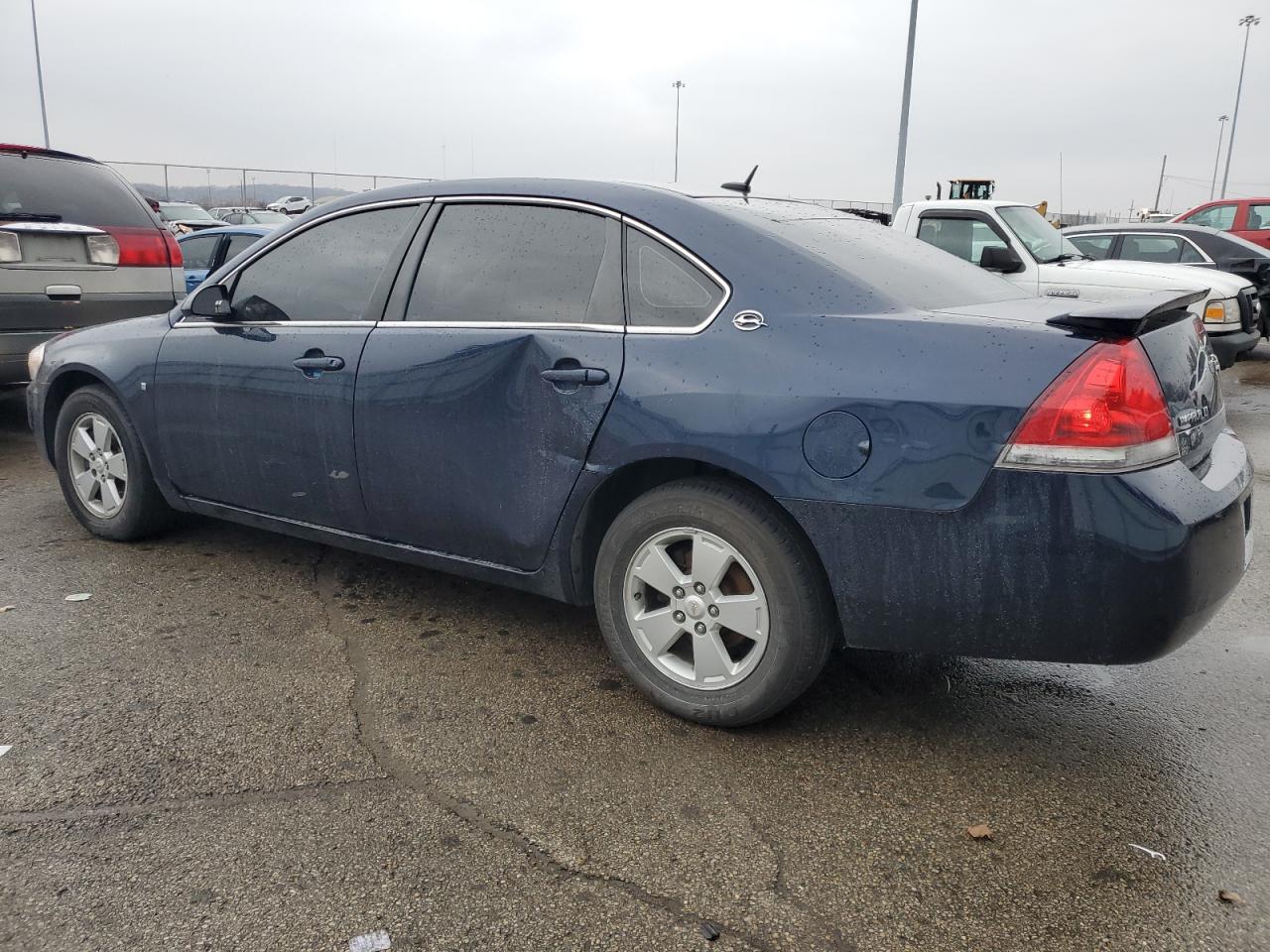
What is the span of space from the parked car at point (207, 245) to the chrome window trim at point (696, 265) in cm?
869

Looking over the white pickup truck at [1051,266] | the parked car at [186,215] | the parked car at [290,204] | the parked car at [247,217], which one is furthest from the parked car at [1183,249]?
the parked car at [290,204]

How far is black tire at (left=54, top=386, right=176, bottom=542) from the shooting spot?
15.1 ft

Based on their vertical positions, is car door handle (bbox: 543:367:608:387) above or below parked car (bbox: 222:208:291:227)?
below

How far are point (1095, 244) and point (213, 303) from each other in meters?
10.3

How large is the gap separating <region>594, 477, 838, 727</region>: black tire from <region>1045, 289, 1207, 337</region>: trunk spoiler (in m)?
0.89

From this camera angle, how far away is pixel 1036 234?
373 inches

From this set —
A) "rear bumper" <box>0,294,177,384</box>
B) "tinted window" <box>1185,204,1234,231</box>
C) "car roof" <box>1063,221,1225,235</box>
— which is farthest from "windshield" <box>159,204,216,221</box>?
"tinted window" <box>1185,204,1234,231</box>

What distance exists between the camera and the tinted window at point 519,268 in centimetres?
325

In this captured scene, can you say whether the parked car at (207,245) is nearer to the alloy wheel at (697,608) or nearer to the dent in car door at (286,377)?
the dent in car door at (286,377)

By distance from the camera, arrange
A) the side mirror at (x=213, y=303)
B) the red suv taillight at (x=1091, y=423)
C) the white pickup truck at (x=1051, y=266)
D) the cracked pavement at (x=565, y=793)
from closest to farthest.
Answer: the cracked pavement at (x=565, y=793) < the red suv taillight at (x=1091, y=423) < the side mirror at (x=213, y=303) < the white pickup truck at (x=1051, y=266)

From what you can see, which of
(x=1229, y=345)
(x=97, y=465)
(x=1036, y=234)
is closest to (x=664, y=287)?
(x=97, y=465)

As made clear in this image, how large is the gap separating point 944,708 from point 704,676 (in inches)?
32.1

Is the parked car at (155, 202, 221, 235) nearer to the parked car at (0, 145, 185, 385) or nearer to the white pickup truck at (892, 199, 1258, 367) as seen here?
the parked car at (0, 145, 185, 385)

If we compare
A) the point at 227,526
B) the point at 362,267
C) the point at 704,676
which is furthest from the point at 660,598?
the point at 227,526
